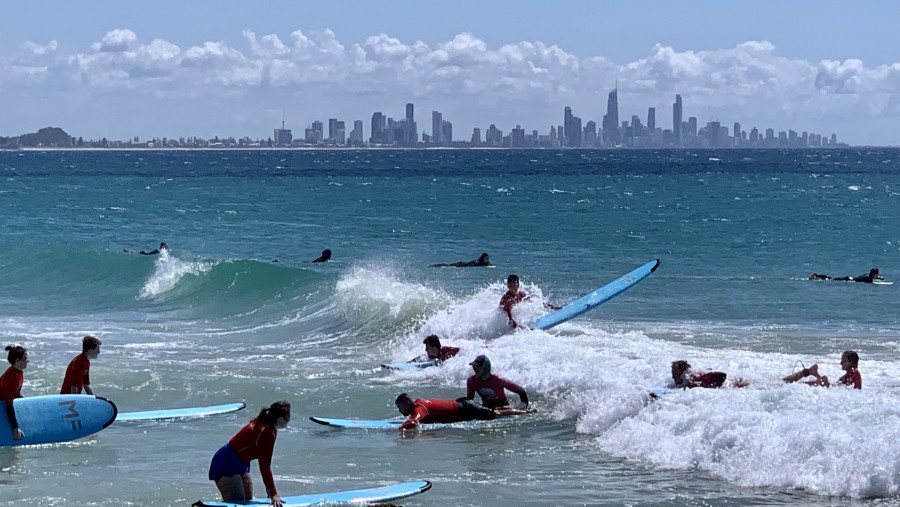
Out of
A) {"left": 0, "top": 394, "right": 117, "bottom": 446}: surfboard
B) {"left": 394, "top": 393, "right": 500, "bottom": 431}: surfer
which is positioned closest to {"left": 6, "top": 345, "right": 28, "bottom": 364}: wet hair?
{"left": 0, "top": 394, "right": 117, "bottom": 446}: surfboard

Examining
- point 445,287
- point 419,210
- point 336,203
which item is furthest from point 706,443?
point 336,203

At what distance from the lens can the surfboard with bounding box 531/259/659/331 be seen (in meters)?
20.9

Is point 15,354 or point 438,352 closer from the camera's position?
point 15,354

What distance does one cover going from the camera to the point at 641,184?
295 feet

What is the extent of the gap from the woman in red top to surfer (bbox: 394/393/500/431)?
456cm

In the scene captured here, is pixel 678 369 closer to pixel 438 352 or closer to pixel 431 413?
pixel 431 413

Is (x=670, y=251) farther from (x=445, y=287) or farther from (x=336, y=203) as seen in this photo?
(x=336, y=203)

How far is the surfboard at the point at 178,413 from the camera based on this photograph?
49.1 ft

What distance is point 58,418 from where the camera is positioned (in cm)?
1344

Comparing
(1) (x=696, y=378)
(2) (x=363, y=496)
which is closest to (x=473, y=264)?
(1) (x=696, y=378)

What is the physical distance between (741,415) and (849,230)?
122 ft

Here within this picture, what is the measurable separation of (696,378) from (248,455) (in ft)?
21.7

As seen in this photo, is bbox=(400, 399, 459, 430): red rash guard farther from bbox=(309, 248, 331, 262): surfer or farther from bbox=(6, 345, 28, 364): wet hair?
bbox=(309, 248, 331, 262): surfer

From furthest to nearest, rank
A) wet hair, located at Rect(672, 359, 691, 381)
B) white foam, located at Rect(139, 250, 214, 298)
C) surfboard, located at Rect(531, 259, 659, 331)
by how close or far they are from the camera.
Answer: white foam, located at Rect(139, 250, 214, 298) < surfboard, located at Rect(531, 259, 659, 331) < wet hair, located at Rect(672, 359, 691, 381)
